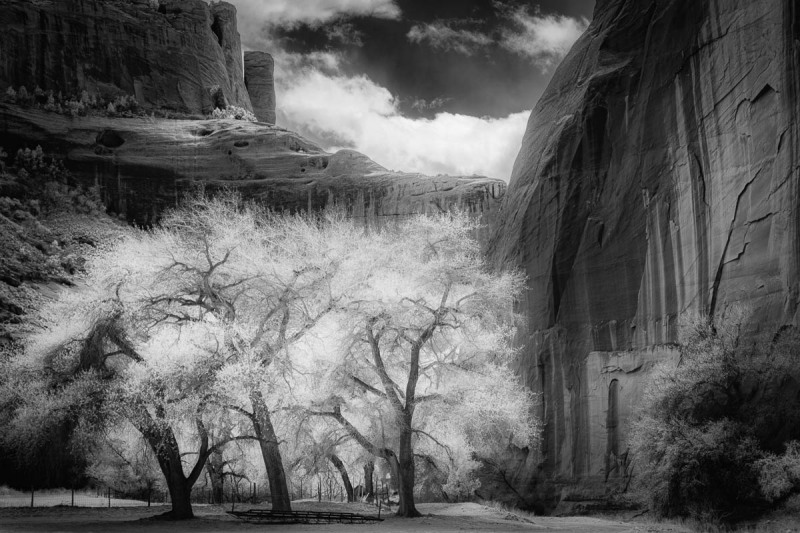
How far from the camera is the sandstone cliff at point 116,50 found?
73.4 m

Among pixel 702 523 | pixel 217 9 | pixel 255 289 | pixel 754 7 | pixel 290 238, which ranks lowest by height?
pixel 702 523

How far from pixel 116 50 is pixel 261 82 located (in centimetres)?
3128

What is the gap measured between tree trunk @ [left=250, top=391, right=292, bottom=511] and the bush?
11.6 meters

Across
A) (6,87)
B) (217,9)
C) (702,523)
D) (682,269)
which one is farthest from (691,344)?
(217,9)

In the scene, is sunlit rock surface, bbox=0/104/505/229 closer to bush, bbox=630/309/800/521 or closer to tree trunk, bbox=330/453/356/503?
tree trunk, bbox=330/453/356/503

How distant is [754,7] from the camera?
30.8 meters

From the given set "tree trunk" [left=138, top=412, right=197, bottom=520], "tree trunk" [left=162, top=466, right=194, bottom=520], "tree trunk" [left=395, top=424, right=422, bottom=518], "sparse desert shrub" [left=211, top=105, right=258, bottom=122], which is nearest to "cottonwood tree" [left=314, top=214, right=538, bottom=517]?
"tree trunk" [left=395, top=424, right=422, bottom=518]

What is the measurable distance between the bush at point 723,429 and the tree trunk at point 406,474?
24.9 feet

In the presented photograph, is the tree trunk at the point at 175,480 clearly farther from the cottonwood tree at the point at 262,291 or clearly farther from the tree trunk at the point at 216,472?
the tree trunk at the point at 216,472

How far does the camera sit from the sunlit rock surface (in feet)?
180

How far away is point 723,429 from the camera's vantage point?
83.4ft

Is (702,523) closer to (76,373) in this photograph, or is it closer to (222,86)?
(76,373)

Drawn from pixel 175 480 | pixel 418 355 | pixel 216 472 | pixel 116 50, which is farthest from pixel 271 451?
pixel 116 50

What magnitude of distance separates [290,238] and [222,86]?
62.6 meters
